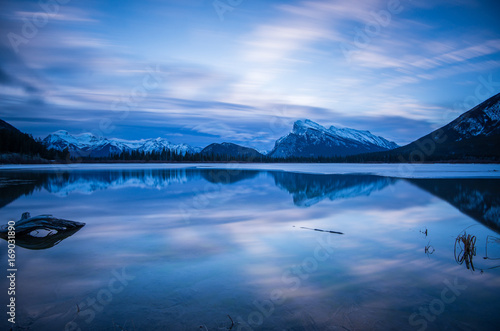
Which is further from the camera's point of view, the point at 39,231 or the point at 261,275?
the point at 39,231

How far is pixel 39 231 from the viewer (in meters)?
10.8

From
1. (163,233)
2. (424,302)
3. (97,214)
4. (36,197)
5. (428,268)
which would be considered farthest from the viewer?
(36,197)

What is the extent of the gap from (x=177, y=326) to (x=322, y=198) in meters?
16.9

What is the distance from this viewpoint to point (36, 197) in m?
20.1

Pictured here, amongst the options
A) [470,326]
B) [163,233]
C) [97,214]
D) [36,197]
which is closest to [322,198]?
[163,233]

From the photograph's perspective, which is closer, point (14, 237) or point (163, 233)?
point (14, 237)

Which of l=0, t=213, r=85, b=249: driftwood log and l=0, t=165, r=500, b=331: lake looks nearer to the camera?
l=0, t=165, r=500, b=331: lake

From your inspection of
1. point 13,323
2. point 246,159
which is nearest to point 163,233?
point 13,323

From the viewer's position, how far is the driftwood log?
31.2 ft

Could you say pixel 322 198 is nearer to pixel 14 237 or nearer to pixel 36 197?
pixel 14 237

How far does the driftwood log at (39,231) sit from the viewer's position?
374 inches

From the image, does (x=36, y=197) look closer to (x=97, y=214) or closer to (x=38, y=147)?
(x=97, y=214)

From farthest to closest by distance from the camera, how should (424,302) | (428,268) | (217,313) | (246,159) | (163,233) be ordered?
(246,159)
(163,233)
(428,268)
(424,302)
(217,313)

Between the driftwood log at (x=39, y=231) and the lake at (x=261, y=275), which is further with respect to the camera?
the driftwood log at (x=39, y=231)
